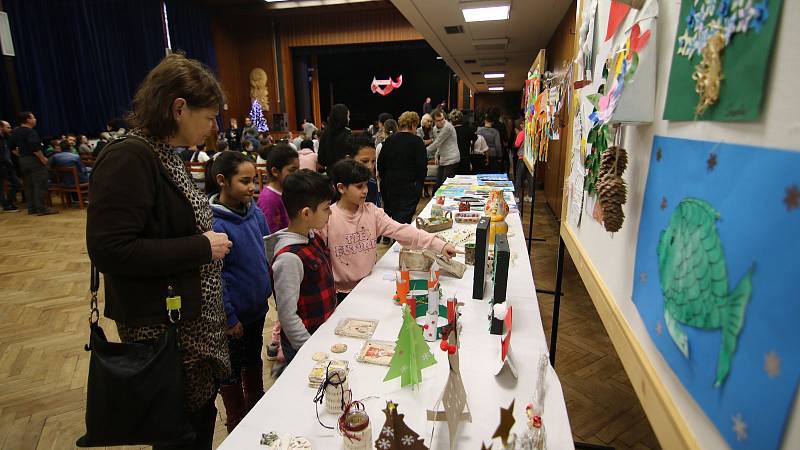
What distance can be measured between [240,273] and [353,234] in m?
0.52

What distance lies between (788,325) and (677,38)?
0.52 m

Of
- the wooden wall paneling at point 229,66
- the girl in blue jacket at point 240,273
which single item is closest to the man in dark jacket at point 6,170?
the wooden wall paneling at point 229,66

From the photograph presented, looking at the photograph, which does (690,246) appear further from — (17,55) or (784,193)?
(17,55)

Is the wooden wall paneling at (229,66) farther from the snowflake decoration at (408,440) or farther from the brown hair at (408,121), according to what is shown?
the snowflake decoration at (408,440)

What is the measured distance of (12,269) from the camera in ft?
12.9

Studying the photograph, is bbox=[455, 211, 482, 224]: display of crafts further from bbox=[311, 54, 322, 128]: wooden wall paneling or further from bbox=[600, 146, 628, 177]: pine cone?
bbox=[311, 54, 322, 128]: wooden wall paneling

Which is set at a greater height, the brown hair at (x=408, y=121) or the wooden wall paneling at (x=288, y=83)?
the wooden wall paneling at (x=288, y=83)

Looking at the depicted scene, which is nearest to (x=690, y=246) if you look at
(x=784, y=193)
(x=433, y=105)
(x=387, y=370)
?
(x=784, y=193)

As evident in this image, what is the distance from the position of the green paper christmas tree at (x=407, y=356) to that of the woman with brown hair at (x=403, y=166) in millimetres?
2750

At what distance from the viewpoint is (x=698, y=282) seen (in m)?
0.62

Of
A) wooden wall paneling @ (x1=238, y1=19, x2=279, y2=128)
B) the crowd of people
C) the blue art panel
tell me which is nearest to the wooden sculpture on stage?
wooden wall paneling @ (x1=238, y1=19, x2=279, y2=128)

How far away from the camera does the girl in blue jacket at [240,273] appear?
1.55 meters

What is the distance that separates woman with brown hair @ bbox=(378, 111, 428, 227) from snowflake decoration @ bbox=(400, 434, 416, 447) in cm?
305

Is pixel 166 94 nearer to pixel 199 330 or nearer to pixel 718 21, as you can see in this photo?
pixel 199 330
